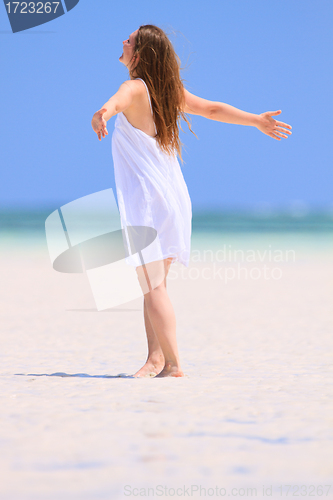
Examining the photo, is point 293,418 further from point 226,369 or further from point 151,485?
point 226,369

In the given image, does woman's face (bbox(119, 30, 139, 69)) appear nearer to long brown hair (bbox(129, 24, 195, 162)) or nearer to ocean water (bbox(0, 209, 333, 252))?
long brown hair (bbox(129, 24, 195, 162))

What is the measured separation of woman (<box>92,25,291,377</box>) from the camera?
222 cm

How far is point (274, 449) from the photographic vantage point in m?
1.33

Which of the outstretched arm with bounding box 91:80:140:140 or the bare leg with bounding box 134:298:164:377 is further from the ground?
the outstretched arm with bounding box 91:80:140:140

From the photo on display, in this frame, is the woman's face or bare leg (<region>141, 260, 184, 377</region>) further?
the woman's face

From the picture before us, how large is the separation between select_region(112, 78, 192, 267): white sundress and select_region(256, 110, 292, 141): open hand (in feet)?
1.81

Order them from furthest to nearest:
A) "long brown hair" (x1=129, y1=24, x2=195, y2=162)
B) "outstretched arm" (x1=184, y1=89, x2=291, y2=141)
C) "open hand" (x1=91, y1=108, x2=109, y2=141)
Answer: "outstretched arm" (x1=184, y1=89, x2=291, y2=141) < "long brown hair" (x1=129, y1=24, x2=195, y2=162) < "open hand" (x1=91, y1=108, x2=109, y2=141)

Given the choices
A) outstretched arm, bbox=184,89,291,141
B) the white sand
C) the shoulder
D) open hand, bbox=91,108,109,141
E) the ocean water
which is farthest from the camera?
the ocean water

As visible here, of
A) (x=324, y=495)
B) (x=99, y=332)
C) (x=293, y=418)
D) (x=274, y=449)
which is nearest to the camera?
(x=324, y=495)

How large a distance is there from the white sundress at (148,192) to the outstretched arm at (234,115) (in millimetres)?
370

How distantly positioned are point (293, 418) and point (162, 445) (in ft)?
1.45

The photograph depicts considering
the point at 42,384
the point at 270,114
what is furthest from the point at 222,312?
the point at 42,384

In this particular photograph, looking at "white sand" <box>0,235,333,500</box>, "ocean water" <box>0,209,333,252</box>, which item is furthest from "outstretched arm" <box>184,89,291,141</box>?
"ocean water" <box>0,209,333,252</box>

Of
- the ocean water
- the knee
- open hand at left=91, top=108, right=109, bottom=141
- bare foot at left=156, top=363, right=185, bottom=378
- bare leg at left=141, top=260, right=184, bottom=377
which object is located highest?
open hand at left=91, top=108, right=109, bottom=141
